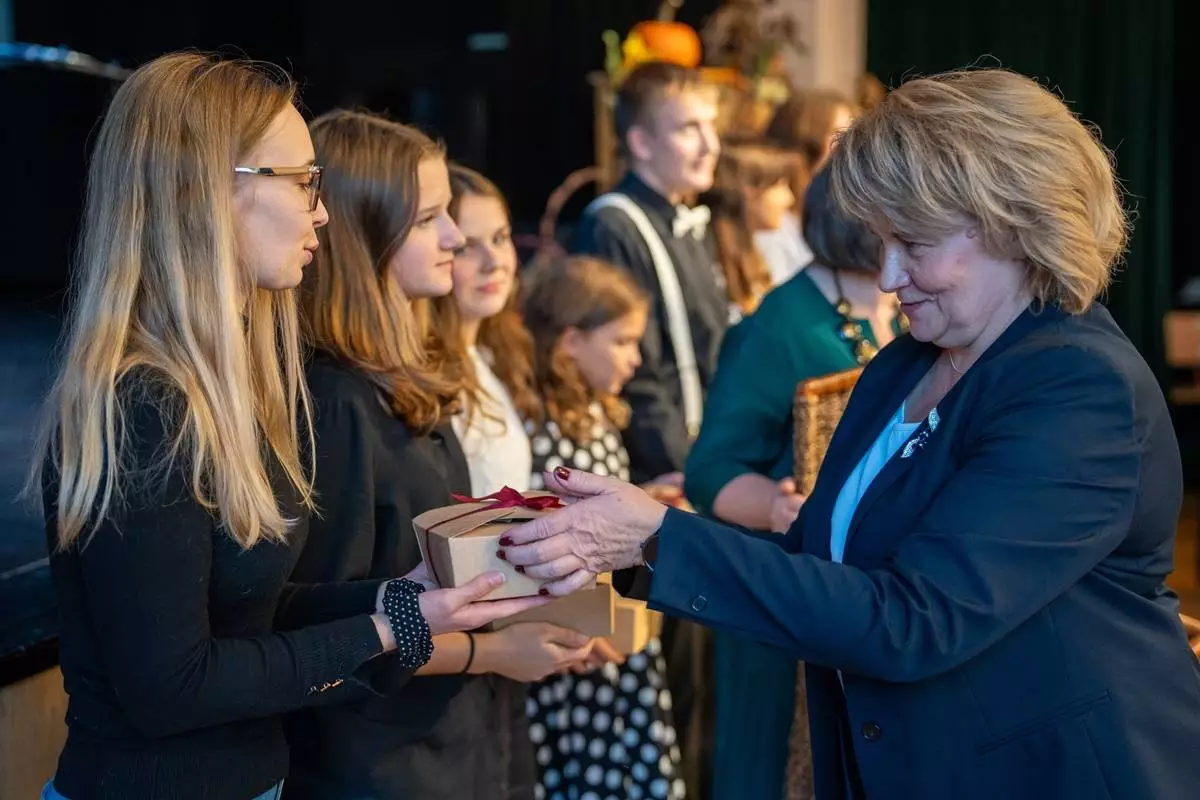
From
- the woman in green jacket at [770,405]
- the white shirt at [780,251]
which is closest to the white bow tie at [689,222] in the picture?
the white shirt at [780,251]

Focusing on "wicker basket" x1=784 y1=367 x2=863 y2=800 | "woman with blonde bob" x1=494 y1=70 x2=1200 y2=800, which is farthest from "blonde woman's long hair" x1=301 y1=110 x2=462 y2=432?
"wicker basket" x1=784 y1=367 x2=863 y2=800

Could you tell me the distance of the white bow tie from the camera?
13.4 feet

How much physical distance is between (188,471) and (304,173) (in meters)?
0.39

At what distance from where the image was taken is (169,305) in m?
1.52

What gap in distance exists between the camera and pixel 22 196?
11.9 ft

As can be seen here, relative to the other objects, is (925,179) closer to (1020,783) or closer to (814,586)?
(814,586)

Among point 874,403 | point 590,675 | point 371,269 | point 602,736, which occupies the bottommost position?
point 602,736

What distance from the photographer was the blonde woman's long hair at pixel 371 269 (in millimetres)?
1993

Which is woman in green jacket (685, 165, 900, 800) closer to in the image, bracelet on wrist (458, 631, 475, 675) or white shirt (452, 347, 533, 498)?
white shirt (452, 347, 533, 498)

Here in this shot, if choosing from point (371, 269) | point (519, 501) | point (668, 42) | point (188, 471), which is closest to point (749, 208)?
point (668, 42)

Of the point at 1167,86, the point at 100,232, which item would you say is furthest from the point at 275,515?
the point at 1167,86

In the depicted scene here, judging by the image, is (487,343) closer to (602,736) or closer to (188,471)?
(602,736)

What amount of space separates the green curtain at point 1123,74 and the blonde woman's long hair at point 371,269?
596cm

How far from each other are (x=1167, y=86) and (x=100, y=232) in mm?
7311
